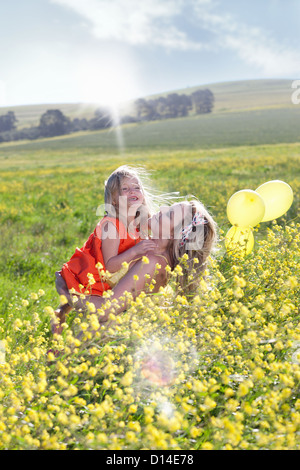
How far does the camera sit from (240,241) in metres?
4.24

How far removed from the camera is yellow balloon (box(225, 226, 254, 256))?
12.0ft

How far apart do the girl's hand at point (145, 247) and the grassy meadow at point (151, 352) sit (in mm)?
302

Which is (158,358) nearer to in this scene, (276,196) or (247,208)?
(247,208)

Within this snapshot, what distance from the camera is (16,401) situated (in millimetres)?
1899

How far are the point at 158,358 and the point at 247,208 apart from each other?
7.36 ft

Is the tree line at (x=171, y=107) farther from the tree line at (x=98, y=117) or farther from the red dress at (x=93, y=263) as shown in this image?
the red dress at (x=93, y=263)

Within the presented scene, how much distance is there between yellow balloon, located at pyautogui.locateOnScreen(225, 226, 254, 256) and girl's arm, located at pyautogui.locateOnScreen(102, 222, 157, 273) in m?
0.68

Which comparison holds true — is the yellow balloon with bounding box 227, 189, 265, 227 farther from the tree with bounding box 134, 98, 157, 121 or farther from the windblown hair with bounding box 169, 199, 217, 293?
the tree with bounding box 134, 98, 157, 121

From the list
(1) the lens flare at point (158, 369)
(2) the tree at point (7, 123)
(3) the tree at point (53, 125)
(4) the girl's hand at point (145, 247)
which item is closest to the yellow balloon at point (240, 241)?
(4) the girl's hand at point (145, 247)

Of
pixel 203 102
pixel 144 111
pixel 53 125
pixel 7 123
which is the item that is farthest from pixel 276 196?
pixel 203 102

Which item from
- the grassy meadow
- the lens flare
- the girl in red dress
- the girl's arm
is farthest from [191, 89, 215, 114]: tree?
the lens flare

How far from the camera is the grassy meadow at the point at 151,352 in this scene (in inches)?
72.3
